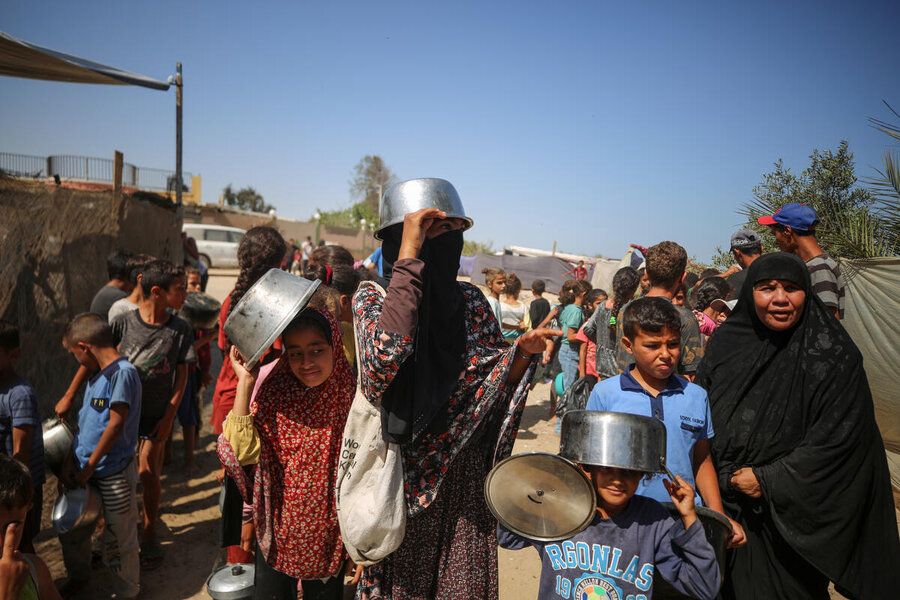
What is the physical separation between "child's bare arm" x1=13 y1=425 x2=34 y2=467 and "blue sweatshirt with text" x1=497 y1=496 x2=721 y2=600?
2367 millimetres

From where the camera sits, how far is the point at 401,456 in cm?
183

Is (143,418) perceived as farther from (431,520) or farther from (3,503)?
(431,520)

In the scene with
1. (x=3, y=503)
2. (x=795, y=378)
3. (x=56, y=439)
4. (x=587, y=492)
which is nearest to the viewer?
(x=587, y=492)

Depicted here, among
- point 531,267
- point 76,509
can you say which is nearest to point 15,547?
point 76,509

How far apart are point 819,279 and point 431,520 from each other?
2660mm

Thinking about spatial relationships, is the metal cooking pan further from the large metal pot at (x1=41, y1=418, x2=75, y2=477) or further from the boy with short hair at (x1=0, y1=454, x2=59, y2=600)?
the large metal pot at (x1=41, y1=418, x2=75, y2=477)

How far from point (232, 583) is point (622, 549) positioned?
1649mm

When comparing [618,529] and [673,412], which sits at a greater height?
[673,412]

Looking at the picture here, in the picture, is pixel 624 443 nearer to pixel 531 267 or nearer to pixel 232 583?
pixel 232 583

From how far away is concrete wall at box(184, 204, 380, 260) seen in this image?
96.7ft

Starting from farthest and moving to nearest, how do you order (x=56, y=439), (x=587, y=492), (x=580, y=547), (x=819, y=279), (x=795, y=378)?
1. (x=819, y=279)
2. (x=56, y=439)
3. (x=795, y=378)
4. (x=580, y=547)
5. (x=587, y=492)

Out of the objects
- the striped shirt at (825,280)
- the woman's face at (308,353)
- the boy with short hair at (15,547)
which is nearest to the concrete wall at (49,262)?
the boy with short hair at (15,547)

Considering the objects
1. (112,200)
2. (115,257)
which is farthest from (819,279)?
(112,200)

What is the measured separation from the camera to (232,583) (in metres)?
2.24
